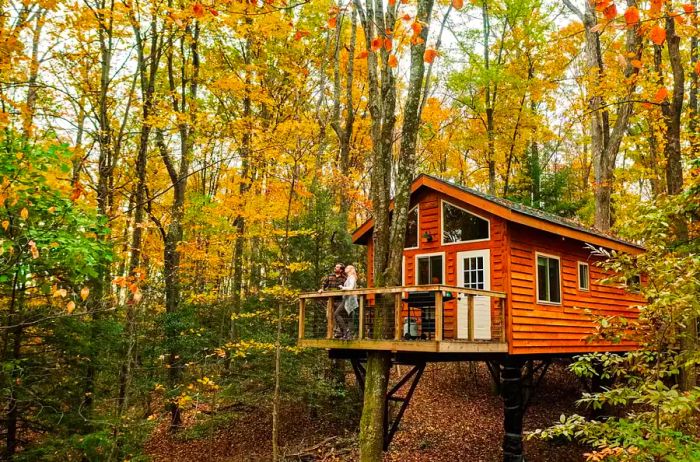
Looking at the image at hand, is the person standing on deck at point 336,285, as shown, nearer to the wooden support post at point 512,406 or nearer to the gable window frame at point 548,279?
the wooden support post at point 512,406

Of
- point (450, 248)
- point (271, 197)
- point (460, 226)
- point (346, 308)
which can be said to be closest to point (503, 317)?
point (450, 248)

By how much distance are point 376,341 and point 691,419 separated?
4742mm

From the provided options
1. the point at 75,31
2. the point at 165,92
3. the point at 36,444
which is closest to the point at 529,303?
the point at 36,444

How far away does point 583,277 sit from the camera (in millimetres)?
13125

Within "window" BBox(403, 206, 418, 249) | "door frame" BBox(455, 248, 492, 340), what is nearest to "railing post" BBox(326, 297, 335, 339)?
"door frame" BBox(455, 248, 492, 340)

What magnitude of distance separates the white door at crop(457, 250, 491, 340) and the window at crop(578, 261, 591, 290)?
3.69 m

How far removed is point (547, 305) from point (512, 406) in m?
2.46

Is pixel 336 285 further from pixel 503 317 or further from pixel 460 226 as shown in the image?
pixel 503 317

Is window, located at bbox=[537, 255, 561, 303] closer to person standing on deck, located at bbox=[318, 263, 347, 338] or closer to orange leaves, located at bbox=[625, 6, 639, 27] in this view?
person standing on deck, located at bbox=[318, 263, 347, 338]

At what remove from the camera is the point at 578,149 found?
30.0 metres

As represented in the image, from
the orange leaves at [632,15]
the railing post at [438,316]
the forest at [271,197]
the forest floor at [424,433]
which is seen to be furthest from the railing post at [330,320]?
the orange leaves at [632,15]

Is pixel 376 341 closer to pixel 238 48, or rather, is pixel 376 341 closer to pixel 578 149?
pixel 238 48

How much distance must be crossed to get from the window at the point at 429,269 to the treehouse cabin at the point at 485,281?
2cm

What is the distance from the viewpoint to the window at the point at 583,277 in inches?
510
